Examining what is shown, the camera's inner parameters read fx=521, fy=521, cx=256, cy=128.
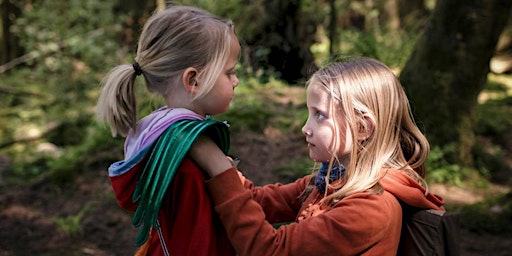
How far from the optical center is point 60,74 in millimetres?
9289

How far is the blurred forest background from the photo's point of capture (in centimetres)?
505

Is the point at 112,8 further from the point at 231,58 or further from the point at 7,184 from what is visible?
the point at 231,58

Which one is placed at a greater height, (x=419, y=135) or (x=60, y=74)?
(x=419, y=135)

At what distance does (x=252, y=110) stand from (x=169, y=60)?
4850 mm

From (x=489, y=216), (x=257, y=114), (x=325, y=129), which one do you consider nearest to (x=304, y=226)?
(x=325, y=129)

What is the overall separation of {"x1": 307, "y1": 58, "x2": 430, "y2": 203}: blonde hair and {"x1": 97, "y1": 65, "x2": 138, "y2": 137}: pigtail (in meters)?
0.72

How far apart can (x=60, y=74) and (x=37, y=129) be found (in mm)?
1073

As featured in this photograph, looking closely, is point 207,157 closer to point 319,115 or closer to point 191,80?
point 191,80

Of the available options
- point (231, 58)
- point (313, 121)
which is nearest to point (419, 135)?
point (313, 121)

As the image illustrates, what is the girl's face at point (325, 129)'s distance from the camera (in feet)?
6.61

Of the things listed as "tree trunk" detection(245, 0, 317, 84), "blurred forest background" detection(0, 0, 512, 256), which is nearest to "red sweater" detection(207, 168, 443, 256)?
"blurred forest background" detection(0, 0, 512, 256)

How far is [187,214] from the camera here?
1.81 m

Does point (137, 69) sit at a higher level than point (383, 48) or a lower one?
higher

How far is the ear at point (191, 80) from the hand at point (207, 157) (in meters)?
0.21
